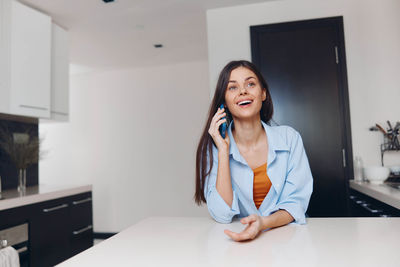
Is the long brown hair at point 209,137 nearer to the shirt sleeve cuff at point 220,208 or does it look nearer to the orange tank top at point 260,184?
the shirt sleeve cuff at point 220,208

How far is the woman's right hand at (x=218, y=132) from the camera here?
1.38 m

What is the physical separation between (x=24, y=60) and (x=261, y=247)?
251cm

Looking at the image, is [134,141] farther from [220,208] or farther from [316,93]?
[220,208]

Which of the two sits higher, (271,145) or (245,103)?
(245,103)

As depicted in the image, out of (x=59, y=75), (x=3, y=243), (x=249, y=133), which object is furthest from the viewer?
(x=59, y=75)

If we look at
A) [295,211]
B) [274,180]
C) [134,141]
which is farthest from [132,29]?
[295,211]

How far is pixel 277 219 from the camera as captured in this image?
3.51 ft

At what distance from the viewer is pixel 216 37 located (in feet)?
10.0

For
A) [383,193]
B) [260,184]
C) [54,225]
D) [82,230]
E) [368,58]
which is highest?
[368,58]

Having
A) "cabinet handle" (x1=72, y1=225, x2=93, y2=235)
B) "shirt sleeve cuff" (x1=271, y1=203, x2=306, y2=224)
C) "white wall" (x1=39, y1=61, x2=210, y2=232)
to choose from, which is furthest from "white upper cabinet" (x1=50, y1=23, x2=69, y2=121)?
"shirt sleeve cuff" (x1=271, y1=203, x2=306, y2=224)

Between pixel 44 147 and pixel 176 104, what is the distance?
2389 mm

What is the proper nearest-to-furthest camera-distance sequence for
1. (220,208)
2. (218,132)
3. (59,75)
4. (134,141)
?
1. (220,208)
2. (218,132)
3. (59,75)
4. (134,141)

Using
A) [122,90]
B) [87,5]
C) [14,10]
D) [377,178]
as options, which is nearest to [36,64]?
[14,10]

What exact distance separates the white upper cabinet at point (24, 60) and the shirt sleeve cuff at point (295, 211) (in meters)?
2.20
